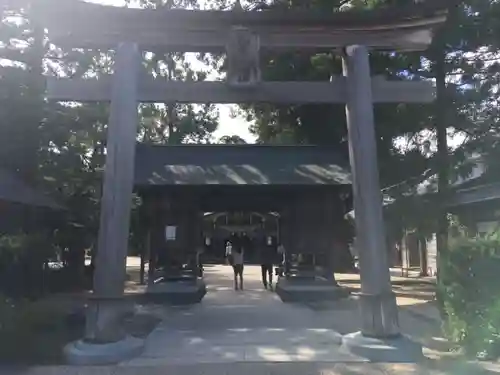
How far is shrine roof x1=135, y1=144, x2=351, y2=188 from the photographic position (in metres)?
16.4

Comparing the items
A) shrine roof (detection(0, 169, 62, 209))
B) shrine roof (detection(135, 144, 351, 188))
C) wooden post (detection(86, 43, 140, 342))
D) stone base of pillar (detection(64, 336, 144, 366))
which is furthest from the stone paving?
shrine roof (detection(0, 169, 62, 209))

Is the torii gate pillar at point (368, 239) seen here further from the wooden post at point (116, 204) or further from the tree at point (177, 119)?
the tree at point (177, 119)

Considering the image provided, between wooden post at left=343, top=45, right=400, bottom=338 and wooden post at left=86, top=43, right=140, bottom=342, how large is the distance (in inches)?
141

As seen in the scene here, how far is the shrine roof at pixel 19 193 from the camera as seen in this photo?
13.6 meters

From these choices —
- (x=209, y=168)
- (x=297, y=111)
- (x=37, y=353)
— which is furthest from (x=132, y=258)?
(x=37, y=353)

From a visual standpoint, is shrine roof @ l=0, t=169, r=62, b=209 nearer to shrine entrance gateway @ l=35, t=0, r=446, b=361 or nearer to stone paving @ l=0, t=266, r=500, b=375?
stone paving @ l=0, t=266, r=500, b=375

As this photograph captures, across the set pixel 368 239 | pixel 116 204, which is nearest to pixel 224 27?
pixel 116 204

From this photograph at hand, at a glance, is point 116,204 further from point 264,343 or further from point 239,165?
point 239,165

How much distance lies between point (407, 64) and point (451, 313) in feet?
32.2

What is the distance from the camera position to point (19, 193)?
573 inches

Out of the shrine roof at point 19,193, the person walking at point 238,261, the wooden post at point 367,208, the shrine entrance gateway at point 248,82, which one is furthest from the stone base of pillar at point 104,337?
the person walking at point 238,261

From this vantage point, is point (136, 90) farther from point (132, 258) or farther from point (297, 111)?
point (132, 258)

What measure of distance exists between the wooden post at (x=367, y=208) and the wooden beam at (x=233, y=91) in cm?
35

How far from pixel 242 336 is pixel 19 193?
7.25m
